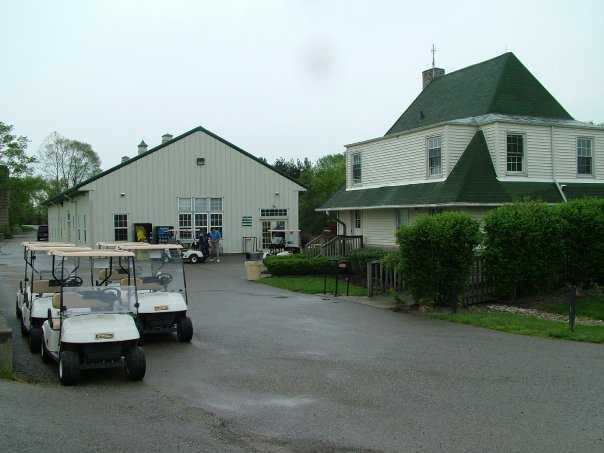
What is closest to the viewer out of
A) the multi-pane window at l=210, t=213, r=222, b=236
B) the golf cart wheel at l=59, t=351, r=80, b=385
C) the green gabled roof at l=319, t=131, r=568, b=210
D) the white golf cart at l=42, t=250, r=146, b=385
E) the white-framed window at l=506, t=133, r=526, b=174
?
the golf cart wheel at l=59, t=351, r=80, b=385

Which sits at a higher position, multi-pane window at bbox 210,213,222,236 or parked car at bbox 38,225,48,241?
multi-pane window at bbox 210,213,222,236

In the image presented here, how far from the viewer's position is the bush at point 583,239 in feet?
57.6

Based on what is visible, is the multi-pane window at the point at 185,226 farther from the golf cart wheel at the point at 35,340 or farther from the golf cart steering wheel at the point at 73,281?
the golf cart wheel at the point at 35,340

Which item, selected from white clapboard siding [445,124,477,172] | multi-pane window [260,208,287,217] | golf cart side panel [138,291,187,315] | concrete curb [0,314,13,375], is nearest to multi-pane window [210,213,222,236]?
multi-pane window [260,208,287,217]

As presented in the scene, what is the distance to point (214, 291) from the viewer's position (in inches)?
863

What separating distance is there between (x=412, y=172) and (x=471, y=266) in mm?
10196

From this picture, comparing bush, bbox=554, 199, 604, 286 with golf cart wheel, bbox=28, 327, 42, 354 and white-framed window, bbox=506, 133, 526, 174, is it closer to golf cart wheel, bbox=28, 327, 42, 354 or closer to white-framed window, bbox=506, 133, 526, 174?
white-framed window, bbox=506, 133, 526, 174

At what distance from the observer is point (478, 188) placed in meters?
23.2

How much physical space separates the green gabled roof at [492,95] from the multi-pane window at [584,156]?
204cm

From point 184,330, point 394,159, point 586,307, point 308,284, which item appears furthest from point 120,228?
point 586,307

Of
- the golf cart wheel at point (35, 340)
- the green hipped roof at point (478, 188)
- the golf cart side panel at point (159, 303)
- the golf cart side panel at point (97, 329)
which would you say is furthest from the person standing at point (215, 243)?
the golf cart side panel at point (97, 329)

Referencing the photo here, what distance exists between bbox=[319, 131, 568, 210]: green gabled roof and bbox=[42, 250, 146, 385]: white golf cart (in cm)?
1441

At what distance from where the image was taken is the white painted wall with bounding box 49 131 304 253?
38.6m

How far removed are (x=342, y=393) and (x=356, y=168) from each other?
75.3ft
